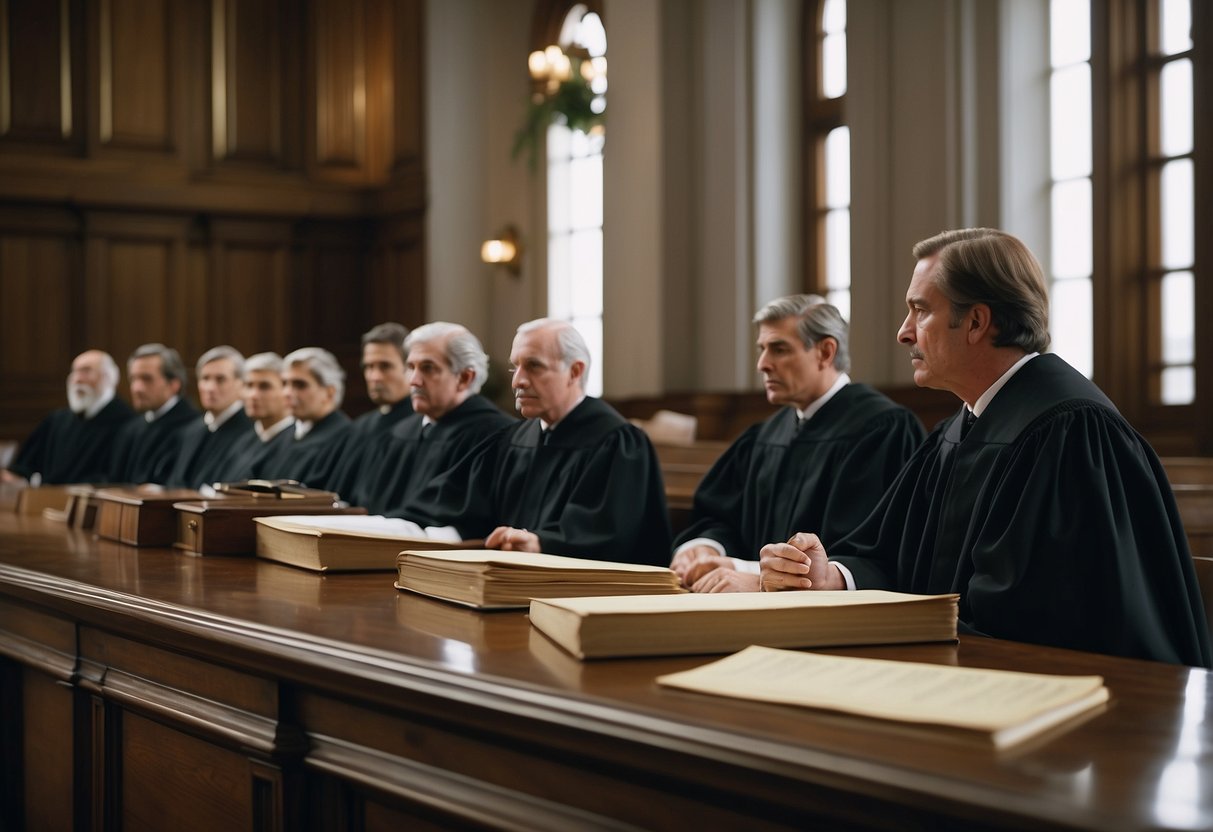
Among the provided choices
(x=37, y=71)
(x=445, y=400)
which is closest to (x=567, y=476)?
(x=445, y=400)

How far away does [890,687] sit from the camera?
5.14ft

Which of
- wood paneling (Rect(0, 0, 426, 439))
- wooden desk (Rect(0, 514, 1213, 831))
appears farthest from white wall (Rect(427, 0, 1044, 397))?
wooden desk (Rect(0, 514, 1213, 831))

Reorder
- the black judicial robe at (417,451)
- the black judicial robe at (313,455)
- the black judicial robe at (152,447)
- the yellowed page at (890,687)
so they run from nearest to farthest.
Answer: the yellowed page at (890,687)
the black judicial robe at (417,451)
the black judicial robe at (313,455)
the black judicial robe at (152,447)

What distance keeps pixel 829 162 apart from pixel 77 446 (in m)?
6.10

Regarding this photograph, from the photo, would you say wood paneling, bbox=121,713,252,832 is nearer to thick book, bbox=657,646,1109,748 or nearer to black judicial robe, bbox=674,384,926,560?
thick book, bbox=657,646,1109,748

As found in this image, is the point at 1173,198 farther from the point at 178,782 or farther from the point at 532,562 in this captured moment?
the point at 178,782

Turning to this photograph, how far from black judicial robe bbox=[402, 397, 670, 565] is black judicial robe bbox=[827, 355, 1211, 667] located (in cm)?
173

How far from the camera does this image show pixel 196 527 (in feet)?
12.1

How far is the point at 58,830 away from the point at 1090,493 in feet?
8.11

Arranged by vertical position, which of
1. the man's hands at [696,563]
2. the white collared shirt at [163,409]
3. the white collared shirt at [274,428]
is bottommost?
the man's hands at [696,563]

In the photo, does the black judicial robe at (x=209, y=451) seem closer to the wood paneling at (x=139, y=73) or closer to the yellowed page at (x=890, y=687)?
the wood paneling at (x=139, y=73)

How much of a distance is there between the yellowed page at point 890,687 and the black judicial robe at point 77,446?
8.34 m

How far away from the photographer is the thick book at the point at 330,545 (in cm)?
310

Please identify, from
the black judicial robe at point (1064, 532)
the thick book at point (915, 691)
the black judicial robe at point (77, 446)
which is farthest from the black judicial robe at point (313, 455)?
the thick book at point (915, 691)
